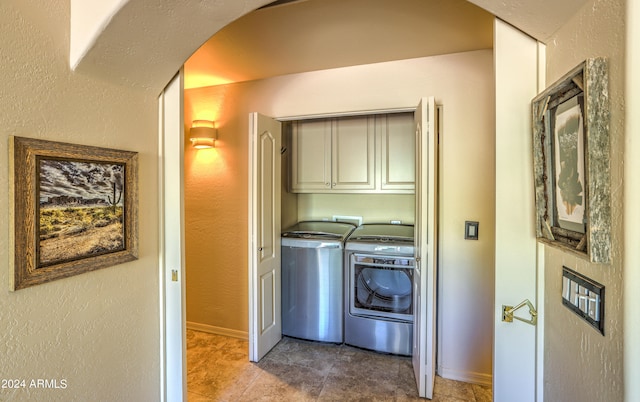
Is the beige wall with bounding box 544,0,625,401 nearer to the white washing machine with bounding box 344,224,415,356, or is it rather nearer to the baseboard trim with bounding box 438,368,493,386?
the baseboard trim with bounding box 438,368,493,386

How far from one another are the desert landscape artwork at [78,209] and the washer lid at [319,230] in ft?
5.41

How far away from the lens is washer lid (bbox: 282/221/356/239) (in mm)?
2727

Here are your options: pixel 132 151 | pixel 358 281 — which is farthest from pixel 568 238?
pixel 358 281

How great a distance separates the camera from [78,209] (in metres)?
1.09

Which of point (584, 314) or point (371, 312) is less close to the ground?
point (584, 314)

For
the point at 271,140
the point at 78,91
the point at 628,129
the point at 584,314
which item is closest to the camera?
the point at 628,129

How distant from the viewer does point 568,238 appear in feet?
2.94

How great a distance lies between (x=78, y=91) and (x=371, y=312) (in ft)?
7.80

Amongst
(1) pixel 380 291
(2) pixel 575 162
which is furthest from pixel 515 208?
(1) pixel 380 291

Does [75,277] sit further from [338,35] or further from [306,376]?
[338,35]

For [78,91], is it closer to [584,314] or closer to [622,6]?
[622,6]

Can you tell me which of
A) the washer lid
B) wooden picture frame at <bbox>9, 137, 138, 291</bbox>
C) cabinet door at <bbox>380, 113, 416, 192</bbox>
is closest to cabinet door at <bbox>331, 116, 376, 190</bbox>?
cabinet door at <bbox>380, 113, 416, 192</bbox>

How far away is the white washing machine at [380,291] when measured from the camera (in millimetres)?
2443

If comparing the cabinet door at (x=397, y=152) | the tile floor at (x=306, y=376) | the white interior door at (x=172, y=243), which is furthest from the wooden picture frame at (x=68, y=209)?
the cabinet door at (x=397, y=152)
